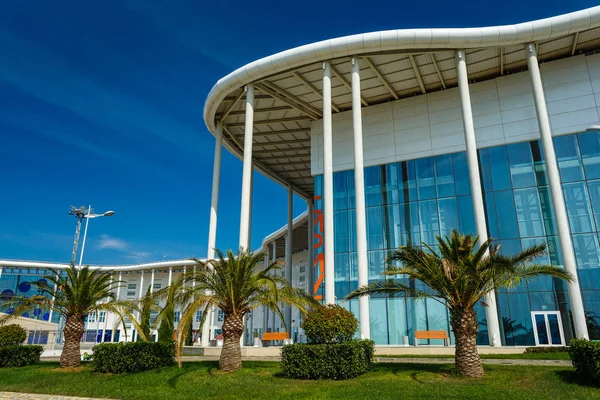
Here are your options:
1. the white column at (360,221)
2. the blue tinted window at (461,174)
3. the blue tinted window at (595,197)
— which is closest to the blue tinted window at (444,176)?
the blue tinted window at (461,174)

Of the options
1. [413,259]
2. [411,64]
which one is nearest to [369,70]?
[411,64]

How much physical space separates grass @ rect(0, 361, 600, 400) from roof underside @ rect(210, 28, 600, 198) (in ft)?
58.2

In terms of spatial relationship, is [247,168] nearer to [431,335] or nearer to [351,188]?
[351,188]

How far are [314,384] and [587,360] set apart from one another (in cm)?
748

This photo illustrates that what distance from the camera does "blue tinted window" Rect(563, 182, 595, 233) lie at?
78.8 feet

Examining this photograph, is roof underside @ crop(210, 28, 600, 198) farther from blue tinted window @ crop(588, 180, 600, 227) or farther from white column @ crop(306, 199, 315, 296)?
white column @ crop(306, 199, 315, 296)

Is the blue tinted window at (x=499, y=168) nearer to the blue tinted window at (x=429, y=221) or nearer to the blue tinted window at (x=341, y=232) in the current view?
the blue tinted window at (x=429, y=221)

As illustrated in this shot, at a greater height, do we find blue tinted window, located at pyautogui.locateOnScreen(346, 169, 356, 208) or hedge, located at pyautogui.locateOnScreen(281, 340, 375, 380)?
blue tinted window, located at pyautogui.locateOnScreen(346, 169, 356, 208)

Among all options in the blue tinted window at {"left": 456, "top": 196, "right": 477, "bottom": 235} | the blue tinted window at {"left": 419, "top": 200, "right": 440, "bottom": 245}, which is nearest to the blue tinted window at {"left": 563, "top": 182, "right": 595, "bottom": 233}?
the blue tinted window at {"left": 456, "top": 196, "right": 477, "bottom": 235}

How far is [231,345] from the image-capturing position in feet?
55.6

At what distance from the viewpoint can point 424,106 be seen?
30.0 metres

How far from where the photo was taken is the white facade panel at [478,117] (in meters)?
25.5

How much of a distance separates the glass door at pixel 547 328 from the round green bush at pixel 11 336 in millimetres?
26644

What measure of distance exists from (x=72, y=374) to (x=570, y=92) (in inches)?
1130
